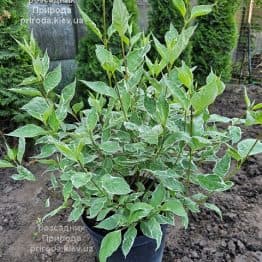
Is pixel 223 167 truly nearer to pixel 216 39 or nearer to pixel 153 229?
pixel 153 229

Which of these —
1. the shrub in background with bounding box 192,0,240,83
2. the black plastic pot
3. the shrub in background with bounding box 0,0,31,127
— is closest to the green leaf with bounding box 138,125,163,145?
the black plastic pot

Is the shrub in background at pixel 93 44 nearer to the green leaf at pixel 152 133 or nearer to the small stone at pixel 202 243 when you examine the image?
the small stone at pixel 202 243

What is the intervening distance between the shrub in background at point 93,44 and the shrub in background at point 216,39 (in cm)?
89

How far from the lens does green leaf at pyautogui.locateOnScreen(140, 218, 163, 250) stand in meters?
1.15

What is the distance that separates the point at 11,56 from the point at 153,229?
67.3 inches

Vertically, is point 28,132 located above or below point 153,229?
above

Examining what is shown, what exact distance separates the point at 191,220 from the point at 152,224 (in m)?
0.87

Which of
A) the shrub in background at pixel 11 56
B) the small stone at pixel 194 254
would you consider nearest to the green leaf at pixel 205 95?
the small stone at pixel 194 254

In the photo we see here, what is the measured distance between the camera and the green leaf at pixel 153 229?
1.15m

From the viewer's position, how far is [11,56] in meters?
2.40

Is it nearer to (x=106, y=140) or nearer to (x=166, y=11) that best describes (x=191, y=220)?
(x=106, y=140)

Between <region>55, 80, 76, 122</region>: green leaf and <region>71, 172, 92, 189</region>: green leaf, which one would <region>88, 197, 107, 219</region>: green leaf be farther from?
<region>55, 80, 76, 122</region>: green leaf

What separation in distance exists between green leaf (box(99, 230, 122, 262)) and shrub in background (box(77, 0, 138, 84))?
174cm

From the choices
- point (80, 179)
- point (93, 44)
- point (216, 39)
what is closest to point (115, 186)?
point (80, 179)
